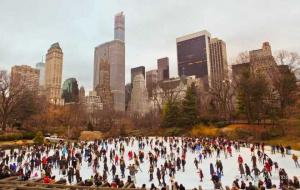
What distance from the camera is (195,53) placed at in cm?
18988

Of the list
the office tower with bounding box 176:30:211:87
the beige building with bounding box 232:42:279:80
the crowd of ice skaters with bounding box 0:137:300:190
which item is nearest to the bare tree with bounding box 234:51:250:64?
the beige building with bounding box 232:42:279:80

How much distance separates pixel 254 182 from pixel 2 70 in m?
58.4

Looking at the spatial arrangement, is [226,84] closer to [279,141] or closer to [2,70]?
[279,141]

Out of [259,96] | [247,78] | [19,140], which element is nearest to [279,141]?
[259,96]

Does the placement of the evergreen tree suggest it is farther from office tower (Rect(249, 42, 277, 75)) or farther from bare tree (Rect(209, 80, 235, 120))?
office tower (Rect(249, 42, 277, 75))

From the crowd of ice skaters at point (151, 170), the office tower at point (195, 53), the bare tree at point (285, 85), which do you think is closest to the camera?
the crowd of ice skaters at point (151, 170)

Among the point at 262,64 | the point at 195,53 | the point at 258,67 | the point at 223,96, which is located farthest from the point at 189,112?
the point at 195,53

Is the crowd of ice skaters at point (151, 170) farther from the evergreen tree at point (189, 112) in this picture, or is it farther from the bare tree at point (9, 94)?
the bare tree at point (9, 94)

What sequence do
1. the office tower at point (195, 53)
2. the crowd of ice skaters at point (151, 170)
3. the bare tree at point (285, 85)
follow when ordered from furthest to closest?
the office tower at point (195, 53) < the bare tree at point (285, 85) < the crowd of ice skaters at point (151, 170)

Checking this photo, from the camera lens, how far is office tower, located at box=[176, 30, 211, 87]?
186m

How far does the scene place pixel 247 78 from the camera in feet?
158

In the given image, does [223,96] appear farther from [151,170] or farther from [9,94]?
[9,94]

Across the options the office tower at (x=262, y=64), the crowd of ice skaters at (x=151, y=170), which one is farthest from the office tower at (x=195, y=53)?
the crowd of ice skaters at (x=151, y=170)

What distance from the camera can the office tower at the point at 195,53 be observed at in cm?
18550
